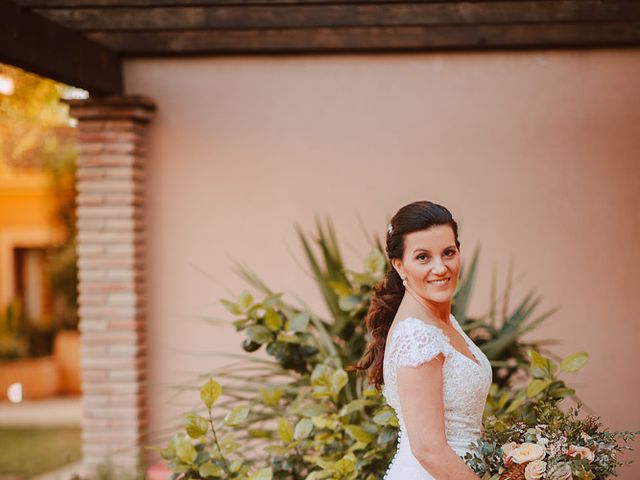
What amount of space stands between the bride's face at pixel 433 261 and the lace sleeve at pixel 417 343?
0.09 m

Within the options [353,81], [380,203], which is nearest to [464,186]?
[380,203]

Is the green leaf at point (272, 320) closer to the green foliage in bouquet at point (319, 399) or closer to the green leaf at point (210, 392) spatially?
the green foliage in bouquet at point (319, 399)

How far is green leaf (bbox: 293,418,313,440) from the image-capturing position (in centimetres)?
377

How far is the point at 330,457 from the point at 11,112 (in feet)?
25.1

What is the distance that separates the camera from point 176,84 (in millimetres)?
5859

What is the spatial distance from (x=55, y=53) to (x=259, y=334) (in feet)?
6.34

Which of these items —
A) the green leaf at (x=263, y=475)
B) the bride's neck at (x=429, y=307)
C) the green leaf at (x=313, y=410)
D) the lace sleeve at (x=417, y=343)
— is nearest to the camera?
the lace sleeve at (x=417, y=343)

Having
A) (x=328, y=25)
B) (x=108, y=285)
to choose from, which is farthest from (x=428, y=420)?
(x=108, y=285)

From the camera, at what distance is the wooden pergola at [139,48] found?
18.0 feet

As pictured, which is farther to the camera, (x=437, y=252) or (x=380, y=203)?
(x=380, y=203)

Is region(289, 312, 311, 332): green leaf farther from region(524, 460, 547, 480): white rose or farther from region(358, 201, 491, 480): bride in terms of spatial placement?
region(524, 460, 547, 480): white rose

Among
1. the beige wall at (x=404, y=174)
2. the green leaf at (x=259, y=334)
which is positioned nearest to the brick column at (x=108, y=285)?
the beige wall at (x=404, y=174)

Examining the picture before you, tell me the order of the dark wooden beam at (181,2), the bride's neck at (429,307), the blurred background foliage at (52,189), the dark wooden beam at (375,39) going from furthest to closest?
the blurred background foliage at (52,189) < the dark wooden beam at (375,39) < the dark wooden beam at (181,2) < the bride's neck at (429,307)

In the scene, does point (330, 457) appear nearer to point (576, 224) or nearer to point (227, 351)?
point (227, 351)
